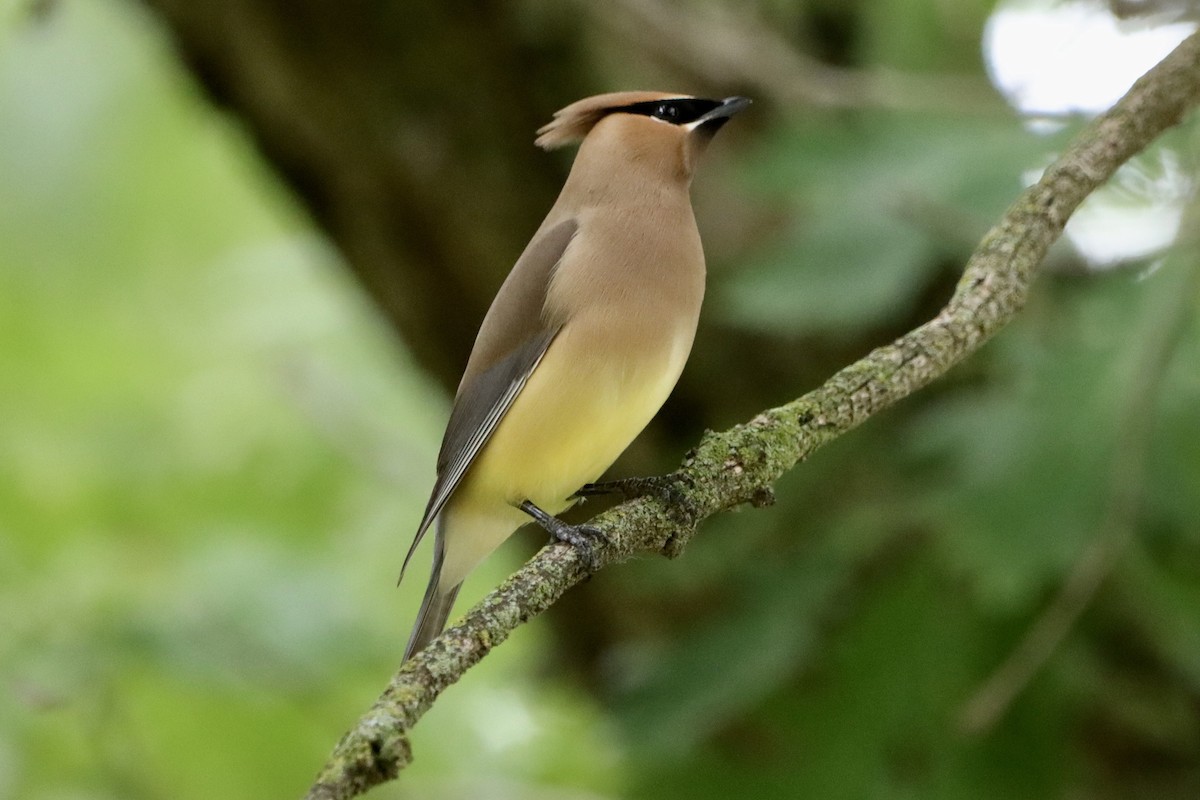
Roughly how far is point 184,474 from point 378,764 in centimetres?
547

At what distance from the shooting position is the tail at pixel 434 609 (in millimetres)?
4137

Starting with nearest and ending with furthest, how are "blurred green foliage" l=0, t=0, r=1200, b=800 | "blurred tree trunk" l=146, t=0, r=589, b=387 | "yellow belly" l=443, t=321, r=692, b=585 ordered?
"yellow belly" l=443, t=321, r=692, b=585
"blurred green foliage" l=0, t=0, r=1200, b=800
"blurred tree trunk" l=146, t=0, r=589, b=387

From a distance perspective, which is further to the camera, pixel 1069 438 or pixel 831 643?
pixel 831 643

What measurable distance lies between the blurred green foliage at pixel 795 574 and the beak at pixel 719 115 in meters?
0.55

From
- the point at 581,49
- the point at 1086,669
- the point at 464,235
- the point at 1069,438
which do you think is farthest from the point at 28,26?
the point at 1086,669

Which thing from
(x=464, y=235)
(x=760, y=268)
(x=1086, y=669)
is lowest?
(x=1086, y=669)

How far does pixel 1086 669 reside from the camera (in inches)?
187

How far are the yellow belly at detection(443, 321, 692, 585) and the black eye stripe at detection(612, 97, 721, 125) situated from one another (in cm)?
89

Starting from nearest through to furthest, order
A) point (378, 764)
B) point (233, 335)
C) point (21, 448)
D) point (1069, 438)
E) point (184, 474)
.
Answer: point (378, 764) < point (1069, 438) < point (21, 448) < point (184, 474) < point (233, 335)

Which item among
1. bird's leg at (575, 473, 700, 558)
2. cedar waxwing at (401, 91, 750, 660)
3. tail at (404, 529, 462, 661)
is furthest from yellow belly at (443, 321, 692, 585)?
bird's leg at (575, 473, 700, 558)

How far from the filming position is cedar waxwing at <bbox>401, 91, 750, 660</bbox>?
3.82m

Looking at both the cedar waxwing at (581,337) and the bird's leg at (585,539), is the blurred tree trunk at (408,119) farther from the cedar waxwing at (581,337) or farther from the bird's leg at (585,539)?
the bird's leg at (585,539)

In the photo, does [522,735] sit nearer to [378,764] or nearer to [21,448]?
[21,448]

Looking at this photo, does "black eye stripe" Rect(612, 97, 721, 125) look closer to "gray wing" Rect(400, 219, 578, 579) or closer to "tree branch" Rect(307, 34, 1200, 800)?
"gray wing" Rect(400, 219, 578, 579)
